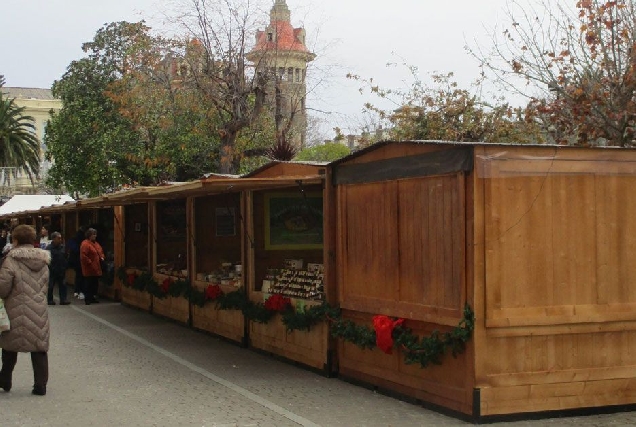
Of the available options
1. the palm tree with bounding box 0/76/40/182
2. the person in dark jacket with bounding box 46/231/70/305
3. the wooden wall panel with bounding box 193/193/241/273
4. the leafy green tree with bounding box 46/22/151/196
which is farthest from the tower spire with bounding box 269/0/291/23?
the palm tree with bounding box 0/76/40/182

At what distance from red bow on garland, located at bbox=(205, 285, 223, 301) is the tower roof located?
15.3 m

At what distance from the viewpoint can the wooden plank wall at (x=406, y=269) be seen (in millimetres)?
8469

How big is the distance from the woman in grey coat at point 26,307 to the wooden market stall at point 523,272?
376 centimetres

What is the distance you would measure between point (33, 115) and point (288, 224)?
82.2 meters

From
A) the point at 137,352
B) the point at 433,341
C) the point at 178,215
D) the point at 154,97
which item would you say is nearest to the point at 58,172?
the point at 154,97

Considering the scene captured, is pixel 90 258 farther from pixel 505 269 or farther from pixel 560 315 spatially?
pixel 560 315

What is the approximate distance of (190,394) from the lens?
991 cm

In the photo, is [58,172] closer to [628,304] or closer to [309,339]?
[309,339]

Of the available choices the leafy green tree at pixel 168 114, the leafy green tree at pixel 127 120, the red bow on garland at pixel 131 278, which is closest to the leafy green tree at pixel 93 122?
the leafy green tree at pixel 127 120

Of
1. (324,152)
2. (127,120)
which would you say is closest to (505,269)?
(127,120)

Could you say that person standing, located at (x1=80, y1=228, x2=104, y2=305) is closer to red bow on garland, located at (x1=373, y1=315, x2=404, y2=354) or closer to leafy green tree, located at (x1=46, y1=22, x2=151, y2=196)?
red bow on garland, located at (x1=373, y1=315, x2=404, y2=354)

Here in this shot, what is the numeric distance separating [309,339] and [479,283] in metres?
3.77

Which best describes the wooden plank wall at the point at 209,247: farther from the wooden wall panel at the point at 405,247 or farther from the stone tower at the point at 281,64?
the stone tower at the point at 281,64

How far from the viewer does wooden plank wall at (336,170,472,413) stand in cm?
847
